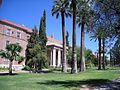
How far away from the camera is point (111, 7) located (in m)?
10.0

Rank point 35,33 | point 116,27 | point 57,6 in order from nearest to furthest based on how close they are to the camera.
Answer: point 116,27, point 57,6, point 35,33

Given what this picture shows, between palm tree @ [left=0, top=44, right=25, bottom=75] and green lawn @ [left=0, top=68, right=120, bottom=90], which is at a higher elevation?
palm tree @ [left=0, top=44, right=25, bottom=75]

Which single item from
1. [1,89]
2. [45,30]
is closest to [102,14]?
[1,89]

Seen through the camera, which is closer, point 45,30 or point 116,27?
point 116,27

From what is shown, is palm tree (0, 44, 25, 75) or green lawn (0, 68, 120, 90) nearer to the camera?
green lawn (0, 68, 120, 90)

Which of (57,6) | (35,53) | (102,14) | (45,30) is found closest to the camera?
(102,14)

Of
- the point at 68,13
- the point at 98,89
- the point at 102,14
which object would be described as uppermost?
the point at 68,13

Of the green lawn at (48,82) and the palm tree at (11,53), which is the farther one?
the palm tree at (11,53)

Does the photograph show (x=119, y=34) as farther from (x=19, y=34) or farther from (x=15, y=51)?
(x=19, y=34)

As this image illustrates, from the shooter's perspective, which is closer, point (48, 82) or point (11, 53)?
point (48, 82)

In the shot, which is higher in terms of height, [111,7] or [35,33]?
[35,33]

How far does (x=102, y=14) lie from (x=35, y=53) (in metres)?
26.9

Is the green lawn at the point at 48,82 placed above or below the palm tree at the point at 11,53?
below

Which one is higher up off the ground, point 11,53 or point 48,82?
point 11,53
